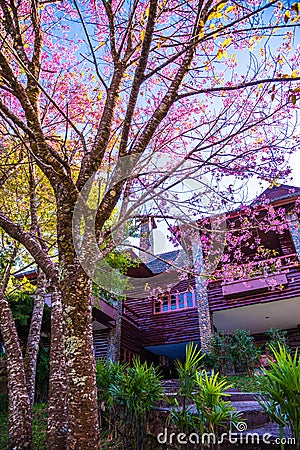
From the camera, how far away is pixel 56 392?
4.07 metres

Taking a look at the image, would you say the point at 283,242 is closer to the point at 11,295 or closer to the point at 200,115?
the point at 200,115

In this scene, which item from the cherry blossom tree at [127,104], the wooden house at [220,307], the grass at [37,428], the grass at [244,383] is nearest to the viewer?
the cherry blossom tree at [127,104]

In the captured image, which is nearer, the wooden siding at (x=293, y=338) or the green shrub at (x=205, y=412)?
the green shrub at (x=205, y=412)

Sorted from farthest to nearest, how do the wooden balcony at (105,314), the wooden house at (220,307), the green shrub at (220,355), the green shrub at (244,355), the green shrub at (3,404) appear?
the wooden house at (220,307), the wooden balcony at (105,314), the green shrub at (220,355), the green shrub at (244,355), the green shrub at (3,404)

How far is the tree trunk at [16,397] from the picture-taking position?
3986 millimetres

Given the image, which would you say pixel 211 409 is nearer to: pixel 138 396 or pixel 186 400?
pixel 186 400

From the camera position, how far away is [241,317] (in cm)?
1177

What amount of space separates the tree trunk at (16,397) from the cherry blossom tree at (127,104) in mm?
87

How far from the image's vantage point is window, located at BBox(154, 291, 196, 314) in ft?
42.6

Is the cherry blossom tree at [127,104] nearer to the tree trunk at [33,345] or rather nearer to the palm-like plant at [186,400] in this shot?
the tree trunk at [33,345]

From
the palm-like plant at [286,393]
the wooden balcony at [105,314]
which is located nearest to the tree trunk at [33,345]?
the palm-like plant at [286,393]

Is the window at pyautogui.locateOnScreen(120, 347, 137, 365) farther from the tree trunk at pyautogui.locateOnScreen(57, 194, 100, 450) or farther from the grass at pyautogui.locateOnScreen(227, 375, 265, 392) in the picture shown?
the tree trunk at pyautogui.locateOnScreen(57, 194, 100, 450)

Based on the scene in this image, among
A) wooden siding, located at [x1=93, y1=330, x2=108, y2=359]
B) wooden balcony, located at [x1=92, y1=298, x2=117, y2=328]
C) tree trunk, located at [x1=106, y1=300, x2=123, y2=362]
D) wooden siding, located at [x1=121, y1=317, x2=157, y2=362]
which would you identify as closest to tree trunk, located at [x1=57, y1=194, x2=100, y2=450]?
wooden balcony, located at [x1=92, y1=298, x2=117, y2=328]

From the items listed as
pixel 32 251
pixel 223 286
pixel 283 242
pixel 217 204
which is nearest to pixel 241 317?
pixel 223 286
